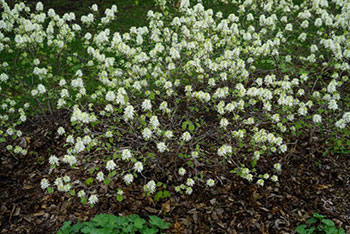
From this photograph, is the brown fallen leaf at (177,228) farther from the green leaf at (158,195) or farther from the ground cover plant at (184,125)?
the green leaf at (158,195)

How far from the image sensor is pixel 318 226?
3057mm

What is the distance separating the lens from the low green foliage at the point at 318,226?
294 cm

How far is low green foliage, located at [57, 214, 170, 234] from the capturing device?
9.02 feet

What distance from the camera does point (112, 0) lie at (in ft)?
26.7

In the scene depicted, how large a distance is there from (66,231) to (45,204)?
0.72 metres

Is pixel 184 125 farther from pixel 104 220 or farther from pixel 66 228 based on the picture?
pixel 66 228

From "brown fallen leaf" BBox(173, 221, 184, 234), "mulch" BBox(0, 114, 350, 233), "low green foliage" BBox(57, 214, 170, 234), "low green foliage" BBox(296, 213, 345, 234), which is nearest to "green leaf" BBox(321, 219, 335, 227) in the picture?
"low green foliage" BBox(296, 213, 345, 234)

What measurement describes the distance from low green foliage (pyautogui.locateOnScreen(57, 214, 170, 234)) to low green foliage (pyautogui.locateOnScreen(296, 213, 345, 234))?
1409 millimetres

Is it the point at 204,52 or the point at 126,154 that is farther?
the point at 204,52

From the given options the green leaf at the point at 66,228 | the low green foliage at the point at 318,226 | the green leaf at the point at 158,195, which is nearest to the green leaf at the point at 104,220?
the green leaf at the point at 66,228

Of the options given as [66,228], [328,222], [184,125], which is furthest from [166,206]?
[328,222]

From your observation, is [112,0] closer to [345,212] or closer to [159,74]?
[159,74]

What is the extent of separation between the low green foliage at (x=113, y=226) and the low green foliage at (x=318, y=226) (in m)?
1.41

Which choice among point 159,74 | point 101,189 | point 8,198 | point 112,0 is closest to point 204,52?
point 159,74
